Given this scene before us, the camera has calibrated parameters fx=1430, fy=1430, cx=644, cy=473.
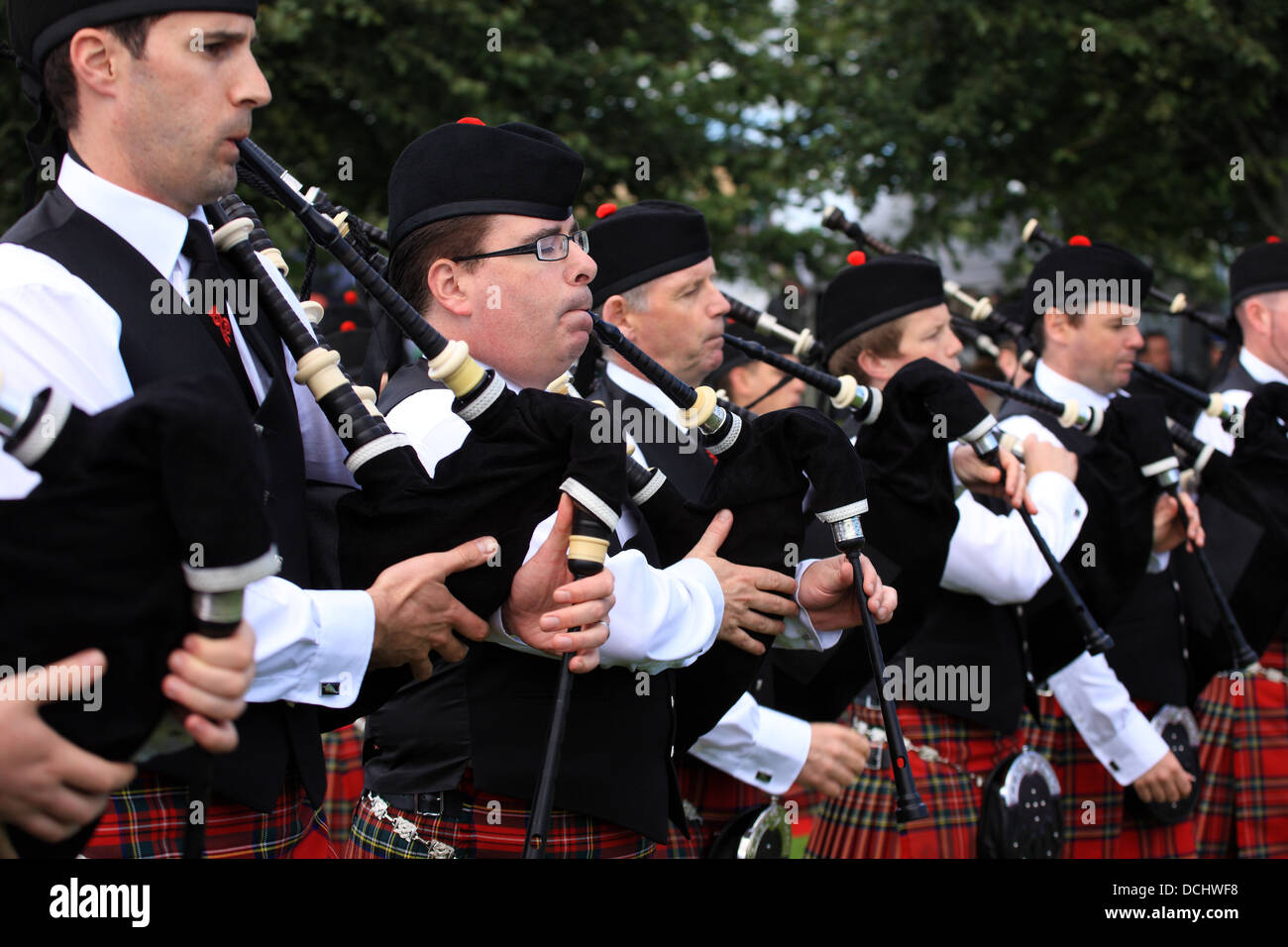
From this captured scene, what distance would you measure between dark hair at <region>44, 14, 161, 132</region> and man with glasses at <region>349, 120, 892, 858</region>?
698 mm

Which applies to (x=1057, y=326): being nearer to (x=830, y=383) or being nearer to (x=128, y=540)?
(x=830, y=383)

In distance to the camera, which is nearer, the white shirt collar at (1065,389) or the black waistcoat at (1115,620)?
the black waistcoat at (1115,620)

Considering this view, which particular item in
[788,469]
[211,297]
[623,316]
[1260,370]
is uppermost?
[1260,370]

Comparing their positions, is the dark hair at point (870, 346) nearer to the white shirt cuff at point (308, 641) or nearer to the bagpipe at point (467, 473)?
the bagpipe at point (467, 473)

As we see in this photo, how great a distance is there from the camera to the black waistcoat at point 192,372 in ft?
6.06

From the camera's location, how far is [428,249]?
8.38 ft

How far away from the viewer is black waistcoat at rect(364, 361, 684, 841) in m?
2.26

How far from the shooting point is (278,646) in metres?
1.83

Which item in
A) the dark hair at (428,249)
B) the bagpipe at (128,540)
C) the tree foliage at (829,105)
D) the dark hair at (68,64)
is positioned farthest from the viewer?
the tree foliage at (829,105)

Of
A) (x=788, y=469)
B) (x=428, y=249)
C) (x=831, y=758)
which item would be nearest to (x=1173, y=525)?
(x=831, y=758)

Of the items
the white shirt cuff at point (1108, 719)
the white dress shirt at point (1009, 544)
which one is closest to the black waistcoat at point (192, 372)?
the white dress shirt at point (1009, 544)

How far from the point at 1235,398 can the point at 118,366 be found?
13.6ft

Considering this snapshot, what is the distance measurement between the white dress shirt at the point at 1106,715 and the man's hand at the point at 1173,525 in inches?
14.9

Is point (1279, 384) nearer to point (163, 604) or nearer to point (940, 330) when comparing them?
point (940, 330)
